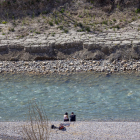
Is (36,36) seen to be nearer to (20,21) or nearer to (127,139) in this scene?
(20,21)

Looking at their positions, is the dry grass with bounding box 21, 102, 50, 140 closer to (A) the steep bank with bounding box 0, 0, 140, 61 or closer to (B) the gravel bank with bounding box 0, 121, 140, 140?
(B) the gravel bank with bounding box 0, 121, 140, 140

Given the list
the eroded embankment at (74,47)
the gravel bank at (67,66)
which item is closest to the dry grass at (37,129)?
the gravel bank at (67,66)

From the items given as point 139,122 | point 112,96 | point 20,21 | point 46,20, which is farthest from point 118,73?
point 20,21

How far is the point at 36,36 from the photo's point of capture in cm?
1195

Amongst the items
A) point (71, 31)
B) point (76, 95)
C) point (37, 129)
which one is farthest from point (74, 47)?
point (37, 129)

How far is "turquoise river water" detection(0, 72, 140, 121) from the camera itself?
23.2ft

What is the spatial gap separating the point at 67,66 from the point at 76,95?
236 centimetres

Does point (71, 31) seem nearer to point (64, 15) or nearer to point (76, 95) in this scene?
point (64, 15)

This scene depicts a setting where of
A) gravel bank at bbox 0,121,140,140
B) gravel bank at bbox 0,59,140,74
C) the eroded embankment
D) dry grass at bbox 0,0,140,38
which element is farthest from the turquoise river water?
dry grass at bbox 0,0,140,38

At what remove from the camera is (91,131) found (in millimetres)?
5684

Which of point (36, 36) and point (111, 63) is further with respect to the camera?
point (36, 36)

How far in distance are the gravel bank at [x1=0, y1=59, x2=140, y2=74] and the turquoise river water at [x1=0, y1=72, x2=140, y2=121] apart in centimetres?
41

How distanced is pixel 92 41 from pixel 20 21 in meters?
4.67

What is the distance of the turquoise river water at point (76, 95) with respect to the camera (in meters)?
7.06
